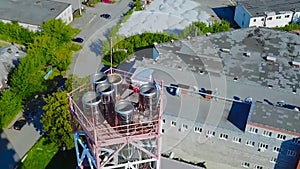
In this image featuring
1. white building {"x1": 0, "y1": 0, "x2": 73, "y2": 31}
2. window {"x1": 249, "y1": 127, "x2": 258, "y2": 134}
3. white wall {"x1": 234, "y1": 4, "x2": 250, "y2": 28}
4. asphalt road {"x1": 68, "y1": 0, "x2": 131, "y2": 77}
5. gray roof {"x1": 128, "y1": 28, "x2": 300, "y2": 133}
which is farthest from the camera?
white wall {"x1": 234, "y1": 4, "x2": 250, "y2": 28}

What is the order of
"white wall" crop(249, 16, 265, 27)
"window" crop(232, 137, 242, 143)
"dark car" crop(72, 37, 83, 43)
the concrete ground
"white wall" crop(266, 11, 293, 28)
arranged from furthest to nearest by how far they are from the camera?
1. "white wall" crop(266, 11, 293, 28)
2. "white wall" crop(249, 16, 265, 27)
3. the concrete ground
4. "dark car" crop(72, 37, 83, 43)
5. "window" crop(232, 137, 242, 143)

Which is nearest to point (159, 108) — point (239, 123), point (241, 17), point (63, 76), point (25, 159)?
point (239, 123)

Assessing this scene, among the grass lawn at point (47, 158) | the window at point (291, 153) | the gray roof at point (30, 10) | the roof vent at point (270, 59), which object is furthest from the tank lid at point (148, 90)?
the gray roof at point (30, 10)

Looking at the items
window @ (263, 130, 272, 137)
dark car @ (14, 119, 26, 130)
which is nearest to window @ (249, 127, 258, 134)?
window @ (263, 130, 272, 137)

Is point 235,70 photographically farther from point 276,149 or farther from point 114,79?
point 114,79

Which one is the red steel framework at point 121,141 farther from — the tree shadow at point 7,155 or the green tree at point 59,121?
the tree shadow at point 7,155

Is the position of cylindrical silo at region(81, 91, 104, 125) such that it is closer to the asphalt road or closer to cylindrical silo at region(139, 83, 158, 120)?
cylindrical silo at region(139, 83, 158, 120)

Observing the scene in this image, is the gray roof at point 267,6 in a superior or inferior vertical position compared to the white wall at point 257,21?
superior
